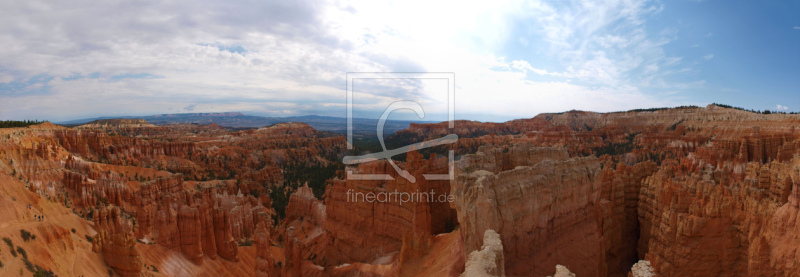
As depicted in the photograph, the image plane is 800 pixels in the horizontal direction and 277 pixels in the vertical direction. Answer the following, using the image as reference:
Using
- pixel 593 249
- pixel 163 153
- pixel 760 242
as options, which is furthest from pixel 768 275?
pixel 163 153

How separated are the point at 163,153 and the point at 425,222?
54.5 m

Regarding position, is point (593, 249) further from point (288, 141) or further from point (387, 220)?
point (288, 141)

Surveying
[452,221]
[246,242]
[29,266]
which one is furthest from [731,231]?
[246,242]

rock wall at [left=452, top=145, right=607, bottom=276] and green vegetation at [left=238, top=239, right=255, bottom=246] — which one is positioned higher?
rock wall at [left=452, top=145, right=607, bottom=276]

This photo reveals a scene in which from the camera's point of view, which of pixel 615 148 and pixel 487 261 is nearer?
pixel 487 261

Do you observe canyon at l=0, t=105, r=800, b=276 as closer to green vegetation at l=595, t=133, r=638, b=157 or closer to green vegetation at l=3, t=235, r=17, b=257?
green vegetation at l=3, t=235, r=17, b=257

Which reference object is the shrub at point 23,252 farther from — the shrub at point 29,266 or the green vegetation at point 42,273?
the green vegetation at point 42,273

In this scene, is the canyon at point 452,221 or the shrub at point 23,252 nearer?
the canyon at point 452,221

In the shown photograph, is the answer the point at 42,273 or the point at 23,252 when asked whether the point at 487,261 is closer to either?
the point at 42,273

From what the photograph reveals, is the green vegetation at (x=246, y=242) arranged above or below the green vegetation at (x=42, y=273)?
below

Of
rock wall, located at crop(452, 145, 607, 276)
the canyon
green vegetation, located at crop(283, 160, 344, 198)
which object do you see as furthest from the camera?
green vegetation, located at crop(283, 160, 344, 198)

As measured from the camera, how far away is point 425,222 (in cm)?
1833

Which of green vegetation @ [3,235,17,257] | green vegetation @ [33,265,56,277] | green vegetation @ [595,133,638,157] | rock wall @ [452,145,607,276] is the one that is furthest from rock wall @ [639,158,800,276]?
green vegetation @ [595,133,638,157]

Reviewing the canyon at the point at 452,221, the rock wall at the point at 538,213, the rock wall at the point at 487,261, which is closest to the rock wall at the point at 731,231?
the canyon at the point at 452,221
